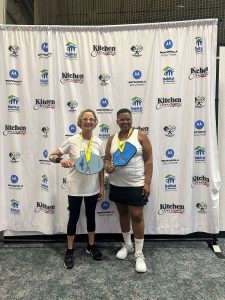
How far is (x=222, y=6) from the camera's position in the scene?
299 cm

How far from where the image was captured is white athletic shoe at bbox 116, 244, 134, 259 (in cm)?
262

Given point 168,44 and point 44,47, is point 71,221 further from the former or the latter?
point 168,44

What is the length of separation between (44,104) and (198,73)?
5.30 feet

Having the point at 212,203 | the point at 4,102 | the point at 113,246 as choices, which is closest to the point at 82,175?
the point at 113,246

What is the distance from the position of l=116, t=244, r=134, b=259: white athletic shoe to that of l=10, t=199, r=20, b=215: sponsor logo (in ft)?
3.89

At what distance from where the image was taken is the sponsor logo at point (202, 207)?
287 centimetres

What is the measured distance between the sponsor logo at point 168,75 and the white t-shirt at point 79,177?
0.98m

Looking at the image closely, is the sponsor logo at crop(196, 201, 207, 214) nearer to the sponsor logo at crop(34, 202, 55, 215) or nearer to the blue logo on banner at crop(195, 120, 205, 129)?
the blue logo on banner at crop(195, 120, 205, 129)

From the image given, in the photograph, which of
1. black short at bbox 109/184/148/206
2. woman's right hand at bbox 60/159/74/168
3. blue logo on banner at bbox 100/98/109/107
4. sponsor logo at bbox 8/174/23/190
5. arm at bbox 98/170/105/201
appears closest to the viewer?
woman's right hand at bbox 60/159/74/168

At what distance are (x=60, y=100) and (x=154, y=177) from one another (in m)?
1.27

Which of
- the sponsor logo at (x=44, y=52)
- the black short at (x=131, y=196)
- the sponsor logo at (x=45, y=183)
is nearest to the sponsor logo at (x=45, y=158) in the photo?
the sponsor logo at (x=45, y=183)

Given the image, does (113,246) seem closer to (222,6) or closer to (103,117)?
(103,117)

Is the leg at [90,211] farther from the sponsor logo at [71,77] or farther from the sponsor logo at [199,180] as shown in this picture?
the sponsor logo at [71,77]

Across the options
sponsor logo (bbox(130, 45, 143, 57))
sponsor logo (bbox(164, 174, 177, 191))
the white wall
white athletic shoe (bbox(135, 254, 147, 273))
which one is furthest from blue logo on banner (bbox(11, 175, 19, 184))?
the white wall
